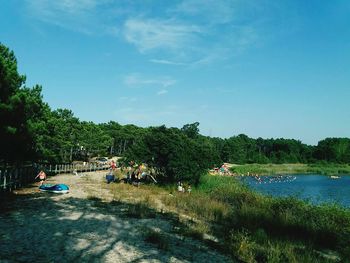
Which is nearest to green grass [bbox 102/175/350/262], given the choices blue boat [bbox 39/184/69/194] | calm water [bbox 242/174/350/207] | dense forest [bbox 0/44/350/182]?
calm water [bbox 242/174/350/207]

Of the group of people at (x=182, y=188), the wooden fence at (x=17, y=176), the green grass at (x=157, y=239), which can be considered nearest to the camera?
the green grass at (x=157, y=239)

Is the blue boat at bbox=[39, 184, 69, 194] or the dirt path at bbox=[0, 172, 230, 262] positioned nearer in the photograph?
the dirt path at bbox=[0, 172, 230, 262]

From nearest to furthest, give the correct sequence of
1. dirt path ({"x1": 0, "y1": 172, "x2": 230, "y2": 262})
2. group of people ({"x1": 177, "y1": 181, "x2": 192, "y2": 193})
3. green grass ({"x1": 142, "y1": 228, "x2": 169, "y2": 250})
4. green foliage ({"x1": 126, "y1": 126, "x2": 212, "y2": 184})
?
dirt path ({"x1": 0, "y1": 172, "x2": 230, "y2": 262}) → green grass ({"x1": 142, "y1": 228, "x2": 169, "y2": 250}) → group of people ({"x1": 177, "y1": 181, "x2": 192, "y2": 193}) → green foliage ({"x1": 126, "y1": 126, "x2": 212, "y2": 184})

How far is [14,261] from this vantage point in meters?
11.0

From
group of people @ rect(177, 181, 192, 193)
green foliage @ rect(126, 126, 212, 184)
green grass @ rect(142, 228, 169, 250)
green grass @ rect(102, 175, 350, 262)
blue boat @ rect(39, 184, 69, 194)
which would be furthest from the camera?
green foliage @ rect(126, 126, 212, 184)

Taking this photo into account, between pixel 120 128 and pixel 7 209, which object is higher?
pixel 120 128

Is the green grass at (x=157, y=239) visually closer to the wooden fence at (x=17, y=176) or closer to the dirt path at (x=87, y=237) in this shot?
the dirt path at (x=87, y=237)

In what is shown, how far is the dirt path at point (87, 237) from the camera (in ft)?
40.5

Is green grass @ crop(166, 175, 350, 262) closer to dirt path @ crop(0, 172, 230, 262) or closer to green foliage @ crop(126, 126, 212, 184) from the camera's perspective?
dirt path @ crop(0, 172, 230, 262)

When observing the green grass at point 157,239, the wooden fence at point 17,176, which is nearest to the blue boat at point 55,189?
the wooden fence at point 17,176

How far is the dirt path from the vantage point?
12.3 meters

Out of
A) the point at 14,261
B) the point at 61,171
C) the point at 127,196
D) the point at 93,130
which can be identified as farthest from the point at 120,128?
the point at 14,261

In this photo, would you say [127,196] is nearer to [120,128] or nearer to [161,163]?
[161,163]

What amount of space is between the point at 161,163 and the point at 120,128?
93.1 meters
